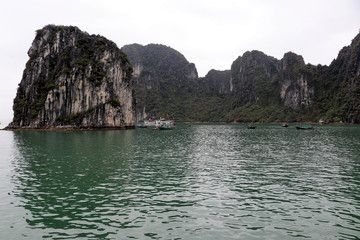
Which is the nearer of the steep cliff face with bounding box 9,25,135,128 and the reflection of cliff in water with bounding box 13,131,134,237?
the reflection of cliff in water with bounding box 13,131,134,237

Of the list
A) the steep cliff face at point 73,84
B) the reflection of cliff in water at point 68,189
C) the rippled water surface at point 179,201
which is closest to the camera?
the rippled water surface at point 179,201

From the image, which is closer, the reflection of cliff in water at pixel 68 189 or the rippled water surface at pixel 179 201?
the rippled water surface at pixel 179 201

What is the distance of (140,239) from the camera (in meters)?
11.8

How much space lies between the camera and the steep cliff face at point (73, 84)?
12062 cm

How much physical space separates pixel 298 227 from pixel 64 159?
102ft

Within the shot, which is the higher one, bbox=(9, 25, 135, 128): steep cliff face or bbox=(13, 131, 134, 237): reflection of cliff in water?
bbox=(9, 25, 135, 128): steep cliff face

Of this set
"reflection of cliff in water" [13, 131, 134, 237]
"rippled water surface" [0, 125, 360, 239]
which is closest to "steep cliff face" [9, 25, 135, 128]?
"reflection of cliff in water" [13, 131, 134, 237]

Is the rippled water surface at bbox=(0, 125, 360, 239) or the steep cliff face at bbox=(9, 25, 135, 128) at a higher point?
the steep cliff face at bbox=(9, 25, 135, 128)

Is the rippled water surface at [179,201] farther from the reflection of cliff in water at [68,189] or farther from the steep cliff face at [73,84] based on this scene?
the steep cliff face at [73,84]

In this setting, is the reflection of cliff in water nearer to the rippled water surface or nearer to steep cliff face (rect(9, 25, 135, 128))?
the rippled water surface

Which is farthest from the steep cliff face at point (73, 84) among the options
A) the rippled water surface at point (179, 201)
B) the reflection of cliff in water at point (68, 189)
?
the rippled water surface at point (179, 201)

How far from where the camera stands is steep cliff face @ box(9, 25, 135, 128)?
121 m

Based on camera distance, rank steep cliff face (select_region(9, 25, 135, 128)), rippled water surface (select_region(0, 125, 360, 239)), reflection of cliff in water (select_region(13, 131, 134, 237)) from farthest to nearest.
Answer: steep cliff face (select_region(9, 25, 135, 128)) → reflection of cliff in water (select_region(13, 131, 134, 237)) → rippled water surface (select_region(0, 125, 360, 239))

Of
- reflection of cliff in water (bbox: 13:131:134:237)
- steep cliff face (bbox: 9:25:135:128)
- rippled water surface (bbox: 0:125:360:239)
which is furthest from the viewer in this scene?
steep cliff face (bbox: 9:25:135:128)
